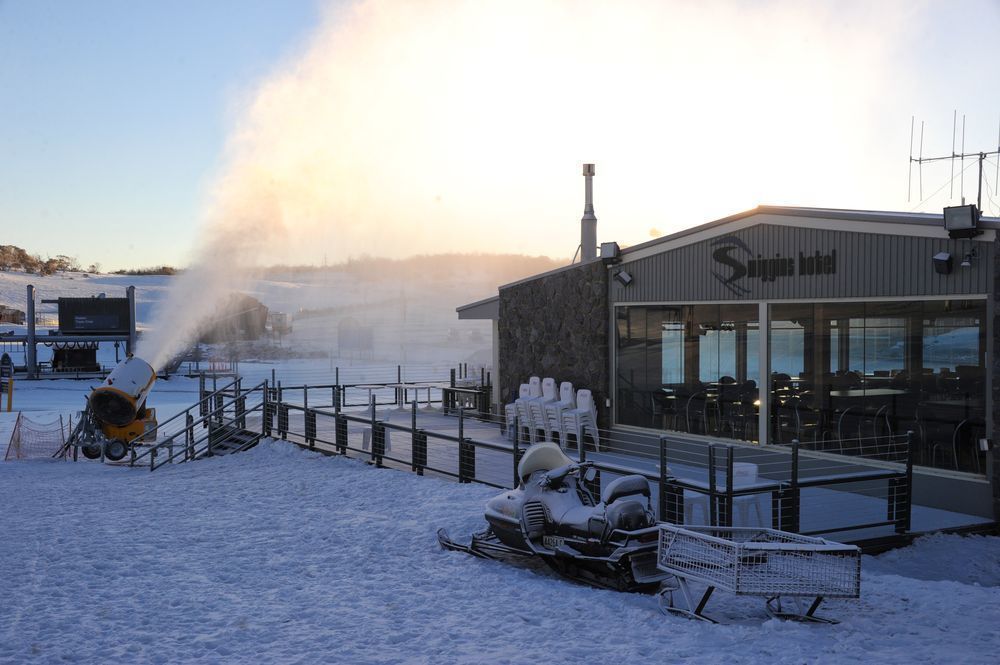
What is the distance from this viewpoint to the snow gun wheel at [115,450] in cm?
1845

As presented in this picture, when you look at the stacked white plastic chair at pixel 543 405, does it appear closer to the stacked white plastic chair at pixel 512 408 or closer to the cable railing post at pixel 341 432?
the stacked white plastic chair at pixel 512 408

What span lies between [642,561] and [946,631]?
7.32 ft

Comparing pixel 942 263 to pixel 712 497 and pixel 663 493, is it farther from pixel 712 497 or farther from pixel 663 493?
pixel 663 493

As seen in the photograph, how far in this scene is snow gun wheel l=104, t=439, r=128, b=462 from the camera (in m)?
18.5

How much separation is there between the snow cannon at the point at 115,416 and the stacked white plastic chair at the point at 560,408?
28.0 feet

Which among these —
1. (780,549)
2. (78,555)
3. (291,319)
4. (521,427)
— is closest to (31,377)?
(521,427)

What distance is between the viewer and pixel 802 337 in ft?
40.4

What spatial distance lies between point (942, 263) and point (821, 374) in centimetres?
241

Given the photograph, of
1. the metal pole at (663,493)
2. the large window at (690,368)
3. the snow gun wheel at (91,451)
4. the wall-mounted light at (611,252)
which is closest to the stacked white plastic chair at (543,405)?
the large window at (690,368)

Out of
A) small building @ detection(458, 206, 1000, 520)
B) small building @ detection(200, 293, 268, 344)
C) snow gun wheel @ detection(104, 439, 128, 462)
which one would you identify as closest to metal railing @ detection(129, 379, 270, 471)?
snow gun wheel @ detection(104, 439, 128, 462)

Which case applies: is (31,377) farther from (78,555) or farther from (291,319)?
(291,319)

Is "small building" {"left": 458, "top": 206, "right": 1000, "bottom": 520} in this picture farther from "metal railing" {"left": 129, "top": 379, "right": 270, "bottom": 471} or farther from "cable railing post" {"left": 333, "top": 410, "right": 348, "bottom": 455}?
"metal railing" {"left": 129, "top": 379, "right": 270, "bottom": 471}

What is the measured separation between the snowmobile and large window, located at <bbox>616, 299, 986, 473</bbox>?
486 cm

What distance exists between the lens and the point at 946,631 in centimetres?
616
